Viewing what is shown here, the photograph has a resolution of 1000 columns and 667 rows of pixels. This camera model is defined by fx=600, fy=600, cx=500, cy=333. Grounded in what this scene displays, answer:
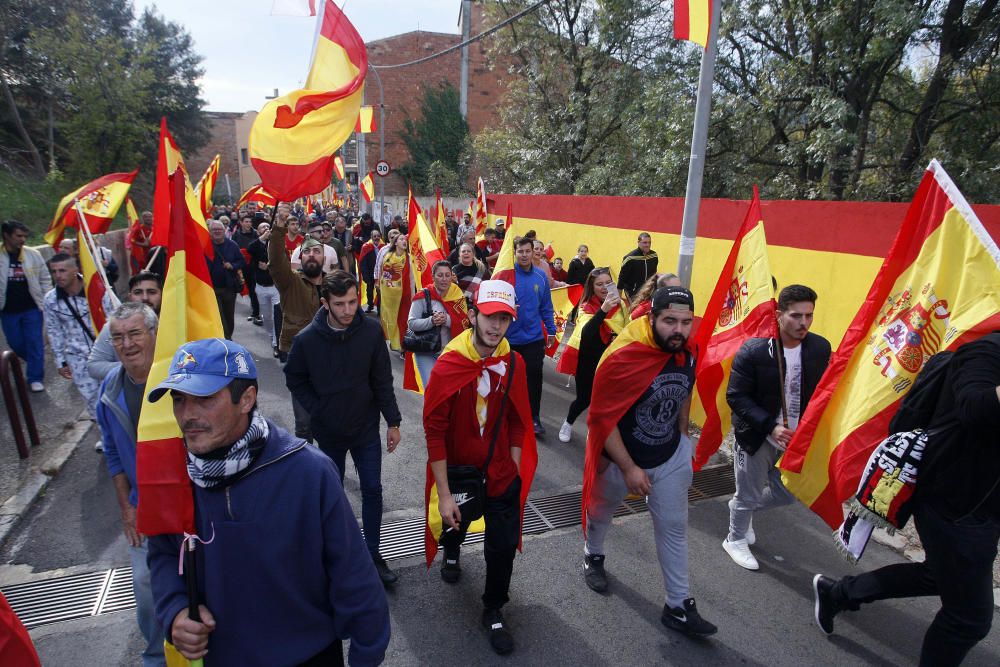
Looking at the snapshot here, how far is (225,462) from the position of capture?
1769 millimetres

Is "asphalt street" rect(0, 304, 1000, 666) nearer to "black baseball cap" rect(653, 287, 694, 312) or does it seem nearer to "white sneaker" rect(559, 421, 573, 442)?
"white sneaker" rect(559, 421, 573, 442)

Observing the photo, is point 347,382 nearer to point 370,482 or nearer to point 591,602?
point 370,482

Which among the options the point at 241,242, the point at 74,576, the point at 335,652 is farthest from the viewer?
the point at 241,242

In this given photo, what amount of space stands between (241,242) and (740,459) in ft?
33.0

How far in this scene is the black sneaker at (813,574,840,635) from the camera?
11.0 ft

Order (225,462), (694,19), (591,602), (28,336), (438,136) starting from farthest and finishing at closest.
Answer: (438,136), (28,336), (694,19), (591,602), (225,462)

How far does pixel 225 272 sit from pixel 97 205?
5.68 ft

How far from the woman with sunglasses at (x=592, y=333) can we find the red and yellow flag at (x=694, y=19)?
2.62m

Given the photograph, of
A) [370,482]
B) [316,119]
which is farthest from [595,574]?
[316,119]

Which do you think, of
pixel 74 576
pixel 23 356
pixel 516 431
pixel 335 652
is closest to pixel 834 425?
pixel 516 431

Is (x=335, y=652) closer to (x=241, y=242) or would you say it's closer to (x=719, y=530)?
(x=719, y=530)

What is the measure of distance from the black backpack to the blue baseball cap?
268 cm

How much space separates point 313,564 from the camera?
6.15 feet

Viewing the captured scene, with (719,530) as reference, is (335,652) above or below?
above
